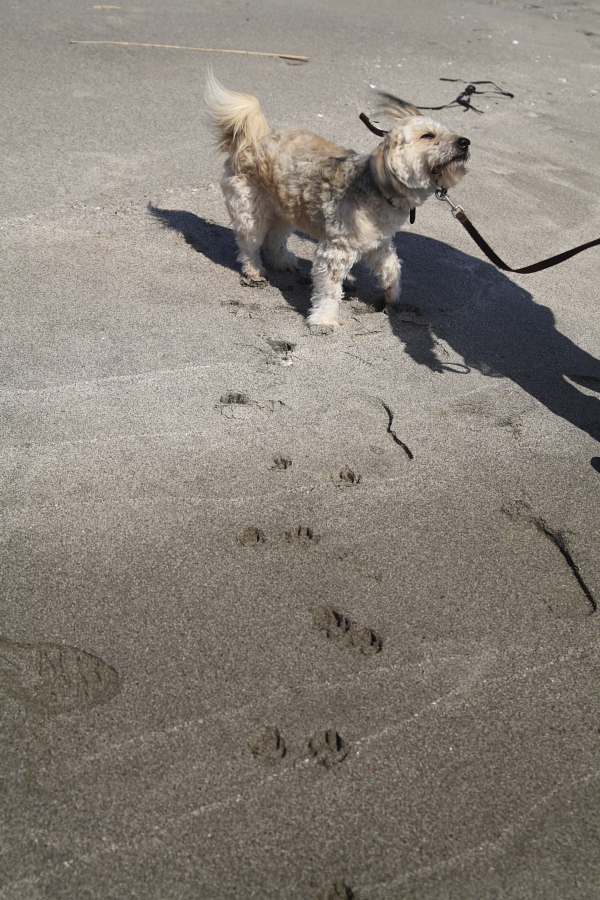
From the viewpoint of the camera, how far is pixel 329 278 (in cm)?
506

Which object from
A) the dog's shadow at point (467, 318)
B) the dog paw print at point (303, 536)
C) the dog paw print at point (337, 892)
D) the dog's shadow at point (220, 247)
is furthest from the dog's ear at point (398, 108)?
the dog paw print at point (337, 892)

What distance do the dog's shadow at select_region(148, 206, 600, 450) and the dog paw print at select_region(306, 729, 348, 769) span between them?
2750 millimetres

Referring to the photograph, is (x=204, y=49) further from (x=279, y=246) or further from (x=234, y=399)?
(x=234, y=399)

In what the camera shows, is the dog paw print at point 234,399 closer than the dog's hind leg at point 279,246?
Yes

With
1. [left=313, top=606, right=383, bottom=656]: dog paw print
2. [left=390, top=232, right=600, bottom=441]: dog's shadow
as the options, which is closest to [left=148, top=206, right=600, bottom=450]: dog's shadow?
[left=390, top=232, right=600, bottom=441]: dog's shadow

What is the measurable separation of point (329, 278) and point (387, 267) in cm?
50

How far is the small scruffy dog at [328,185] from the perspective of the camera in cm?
442

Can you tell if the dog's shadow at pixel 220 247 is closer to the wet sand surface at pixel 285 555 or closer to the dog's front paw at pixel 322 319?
the wet sand surface at pixel 285 555

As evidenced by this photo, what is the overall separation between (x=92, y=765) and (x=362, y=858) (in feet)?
3.29

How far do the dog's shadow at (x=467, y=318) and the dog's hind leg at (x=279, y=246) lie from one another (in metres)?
0.10

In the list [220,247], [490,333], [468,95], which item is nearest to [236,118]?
[220,247]

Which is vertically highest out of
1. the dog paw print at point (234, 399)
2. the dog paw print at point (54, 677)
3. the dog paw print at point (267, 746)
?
the dog paw print at point (234, 399)

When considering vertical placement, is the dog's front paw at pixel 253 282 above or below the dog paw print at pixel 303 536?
above

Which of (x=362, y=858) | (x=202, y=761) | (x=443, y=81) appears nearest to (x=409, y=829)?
(x=362, y=858)
